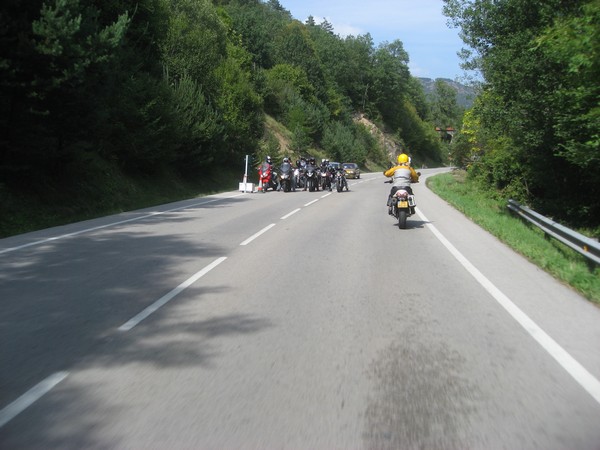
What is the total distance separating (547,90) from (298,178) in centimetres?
1757

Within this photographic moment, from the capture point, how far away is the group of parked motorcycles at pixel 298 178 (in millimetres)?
30172

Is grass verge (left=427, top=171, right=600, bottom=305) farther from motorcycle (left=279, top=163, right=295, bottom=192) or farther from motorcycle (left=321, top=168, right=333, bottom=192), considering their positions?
motorcycle (left=321, top=168, right=333, bottom=192)

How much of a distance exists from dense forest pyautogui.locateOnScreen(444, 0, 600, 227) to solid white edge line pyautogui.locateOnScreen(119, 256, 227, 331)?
28.1 ft

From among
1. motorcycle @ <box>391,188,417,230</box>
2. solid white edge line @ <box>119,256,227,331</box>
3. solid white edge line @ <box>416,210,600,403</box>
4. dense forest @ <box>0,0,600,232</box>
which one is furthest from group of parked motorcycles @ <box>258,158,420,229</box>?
solid white edge line @ <box>416,210,600,403</box>

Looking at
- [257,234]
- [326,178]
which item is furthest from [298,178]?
[257,234]

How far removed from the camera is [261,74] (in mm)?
61250

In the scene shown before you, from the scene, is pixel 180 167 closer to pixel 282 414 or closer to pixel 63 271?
pixel 63 271

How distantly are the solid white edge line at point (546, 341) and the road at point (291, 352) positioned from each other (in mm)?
22

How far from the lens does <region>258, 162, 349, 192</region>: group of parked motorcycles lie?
30172 millimetres

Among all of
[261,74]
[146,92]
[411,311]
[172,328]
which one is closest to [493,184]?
[146,92]

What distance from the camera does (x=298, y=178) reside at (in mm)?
33000

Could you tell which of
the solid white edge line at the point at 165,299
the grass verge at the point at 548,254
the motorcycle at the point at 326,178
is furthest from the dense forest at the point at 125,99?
the grass verge at the point at 548,254

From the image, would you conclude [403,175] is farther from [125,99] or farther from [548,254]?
[125,99]

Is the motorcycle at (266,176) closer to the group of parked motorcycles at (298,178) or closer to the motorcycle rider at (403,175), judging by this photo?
the group of parked motorcycles at (298,178)
